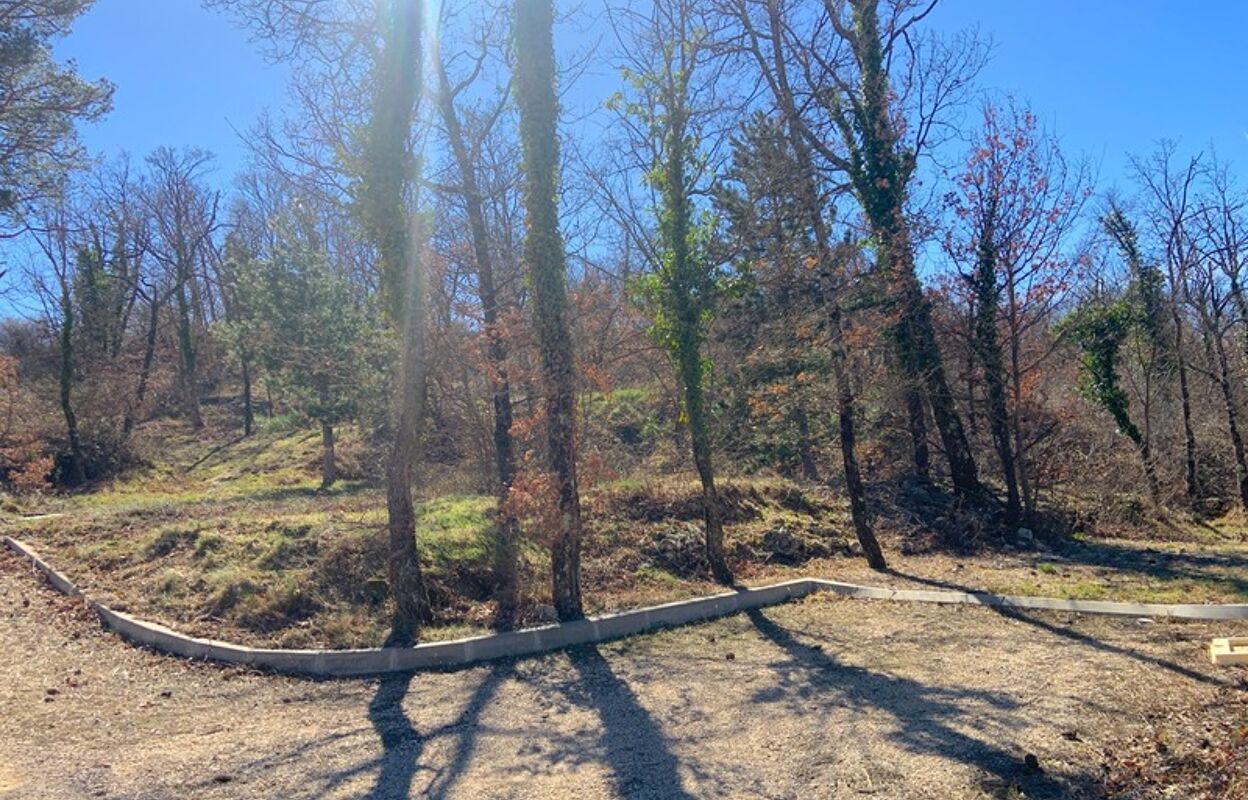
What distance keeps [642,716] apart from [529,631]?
214 centimetres

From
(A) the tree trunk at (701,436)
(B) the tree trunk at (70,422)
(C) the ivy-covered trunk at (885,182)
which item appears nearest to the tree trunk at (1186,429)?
(C) the ivy-covered trunk at (885,182)

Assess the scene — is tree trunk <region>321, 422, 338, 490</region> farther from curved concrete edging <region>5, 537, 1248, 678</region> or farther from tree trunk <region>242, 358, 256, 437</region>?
curved concrete edging <region>5, 537, 1248, 678</region>

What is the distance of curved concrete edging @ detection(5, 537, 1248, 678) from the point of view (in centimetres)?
728

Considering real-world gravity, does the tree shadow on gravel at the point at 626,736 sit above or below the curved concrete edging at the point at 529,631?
below

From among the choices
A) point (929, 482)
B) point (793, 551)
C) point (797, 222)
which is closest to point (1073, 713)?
point (793, 551)

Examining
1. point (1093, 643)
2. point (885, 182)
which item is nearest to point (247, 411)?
point (885, 182)

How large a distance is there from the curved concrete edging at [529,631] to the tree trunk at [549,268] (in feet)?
1.79

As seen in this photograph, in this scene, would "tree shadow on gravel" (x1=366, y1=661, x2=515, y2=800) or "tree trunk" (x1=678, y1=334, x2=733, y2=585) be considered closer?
"tree shadow on gravel" (x1=366, y1=661, x2=515, y2=800)

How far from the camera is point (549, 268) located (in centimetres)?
859

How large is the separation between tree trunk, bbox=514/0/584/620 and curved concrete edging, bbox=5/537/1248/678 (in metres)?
0.54

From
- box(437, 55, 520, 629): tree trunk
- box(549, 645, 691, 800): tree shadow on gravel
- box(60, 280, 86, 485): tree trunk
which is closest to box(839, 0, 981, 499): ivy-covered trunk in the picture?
box(437, 55, 520, 629): tree trunk

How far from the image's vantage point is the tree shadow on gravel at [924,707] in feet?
14.5

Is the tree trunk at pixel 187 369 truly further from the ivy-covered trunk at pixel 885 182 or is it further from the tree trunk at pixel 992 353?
the tree trunk at pixel 992 353

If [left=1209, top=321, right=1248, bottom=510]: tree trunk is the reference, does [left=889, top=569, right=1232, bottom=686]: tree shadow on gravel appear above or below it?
below
